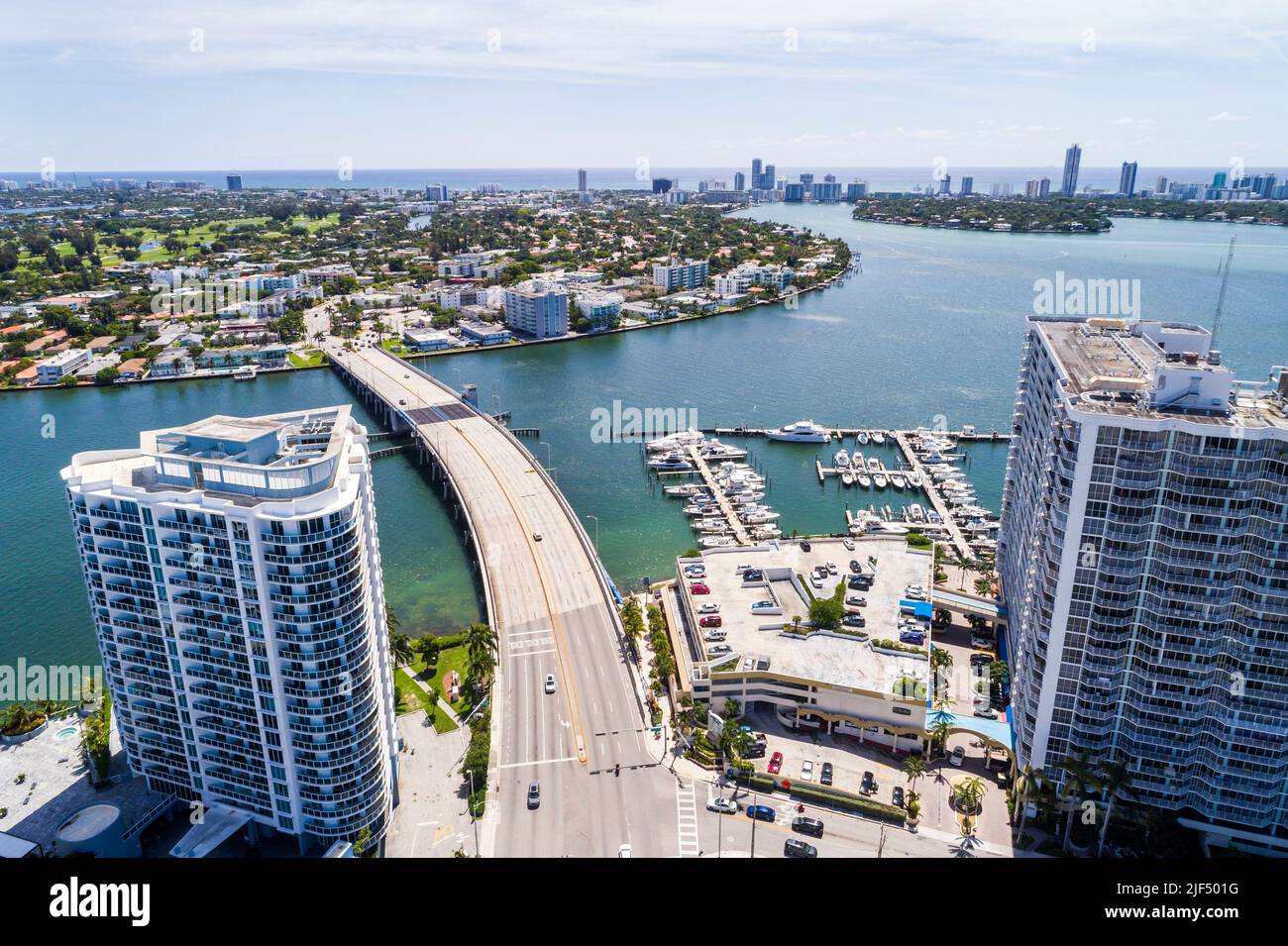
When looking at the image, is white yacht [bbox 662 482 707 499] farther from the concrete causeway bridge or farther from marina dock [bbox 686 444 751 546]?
the concrete causeway bridge

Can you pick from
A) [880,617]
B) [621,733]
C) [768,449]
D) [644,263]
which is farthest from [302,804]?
[644,263]

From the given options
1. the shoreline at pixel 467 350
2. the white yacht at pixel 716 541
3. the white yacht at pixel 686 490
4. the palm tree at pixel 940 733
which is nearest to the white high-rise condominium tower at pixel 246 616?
the palm tree at pixel 940 733

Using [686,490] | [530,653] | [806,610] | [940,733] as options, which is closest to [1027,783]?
[940,733]

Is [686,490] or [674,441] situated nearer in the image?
[686,490]

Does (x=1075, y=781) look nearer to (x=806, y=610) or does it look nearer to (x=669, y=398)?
(x=806, y=610)

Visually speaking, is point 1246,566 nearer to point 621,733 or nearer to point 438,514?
point 621,733

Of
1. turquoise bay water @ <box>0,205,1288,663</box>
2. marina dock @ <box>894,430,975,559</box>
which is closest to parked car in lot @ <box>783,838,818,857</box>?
turquoise bay water @ <box>0,205,1288,663</box>
